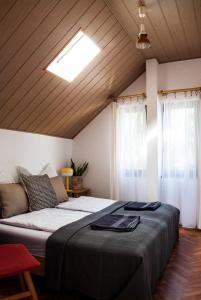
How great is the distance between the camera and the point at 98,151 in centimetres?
479

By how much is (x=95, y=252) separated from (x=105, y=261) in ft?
0.34

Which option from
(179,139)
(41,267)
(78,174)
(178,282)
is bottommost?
(178,282)

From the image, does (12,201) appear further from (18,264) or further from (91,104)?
(91,104)

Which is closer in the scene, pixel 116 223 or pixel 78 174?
pixel 116 223

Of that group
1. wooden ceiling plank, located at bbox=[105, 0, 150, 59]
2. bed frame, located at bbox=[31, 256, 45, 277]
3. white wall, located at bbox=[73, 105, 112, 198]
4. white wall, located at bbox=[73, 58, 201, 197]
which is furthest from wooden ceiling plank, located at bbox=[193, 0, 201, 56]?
bed frame, located at bbox=[31, 256, 45, 277]

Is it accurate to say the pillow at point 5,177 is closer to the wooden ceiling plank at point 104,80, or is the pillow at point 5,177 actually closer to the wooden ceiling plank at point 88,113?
the wooden ceiling plank at point 104,80

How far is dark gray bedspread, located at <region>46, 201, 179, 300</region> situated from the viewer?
1812 mm

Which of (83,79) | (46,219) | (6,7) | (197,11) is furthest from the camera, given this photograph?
(83,79)

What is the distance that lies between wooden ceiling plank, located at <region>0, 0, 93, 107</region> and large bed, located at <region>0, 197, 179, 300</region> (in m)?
1.48

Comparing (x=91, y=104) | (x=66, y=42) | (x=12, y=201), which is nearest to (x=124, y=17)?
(x=66, y=42)

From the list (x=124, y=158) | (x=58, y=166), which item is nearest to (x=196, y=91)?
(x=124, y=158)

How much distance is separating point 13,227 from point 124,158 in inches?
94.5

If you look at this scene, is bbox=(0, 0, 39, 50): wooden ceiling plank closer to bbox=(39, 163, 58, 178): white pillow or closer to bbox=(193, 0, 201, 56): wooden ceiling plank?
bbox=(193, 0, 201, 56): wooden ceiling plank

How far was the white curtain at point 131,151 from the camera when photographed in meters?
4.34
